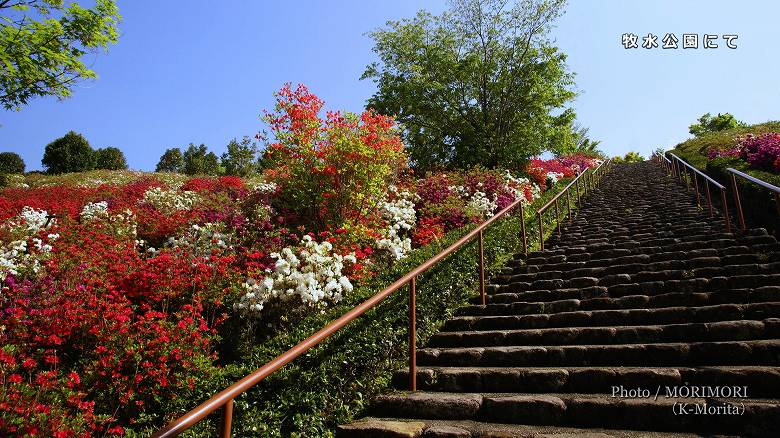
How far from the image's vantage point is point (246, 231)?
789 centimetres

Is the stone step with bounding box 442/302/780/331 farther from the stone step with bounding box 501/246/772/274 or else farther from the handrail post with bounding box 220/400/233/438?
the handrail post with bounding box 220/400/233/438

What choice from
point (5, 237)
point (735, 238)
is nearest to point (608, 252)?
point (735, 238)

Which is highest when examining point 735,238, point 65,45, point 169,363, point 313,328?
point 65,45

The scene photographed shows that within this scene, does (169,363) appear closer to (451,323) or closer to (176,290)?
(176,290)

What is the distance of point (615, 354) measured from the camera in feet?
11.9

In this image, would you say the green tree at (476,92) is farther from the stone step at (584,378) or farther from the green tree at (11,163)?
the green tree at (11,163)

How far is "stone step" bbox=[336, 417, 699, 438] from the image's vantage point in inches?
107

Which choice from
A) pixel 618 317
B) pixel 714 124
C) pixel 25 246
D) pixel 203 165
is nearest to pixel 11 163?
pixel 203 165

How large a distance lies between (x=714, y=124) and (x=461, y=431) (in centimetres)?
4162

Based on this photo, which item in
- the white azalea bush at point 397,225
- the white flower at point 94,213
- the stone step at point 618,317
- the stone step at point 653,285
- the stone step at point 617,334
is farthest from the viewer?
the white flower at point 94,213

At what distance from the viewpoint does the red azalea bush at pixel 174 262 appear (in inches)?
154

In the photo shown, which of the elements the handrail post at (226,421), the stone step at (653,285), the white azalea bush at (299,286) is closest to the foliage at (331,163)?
the white azalea bush at (299,286)

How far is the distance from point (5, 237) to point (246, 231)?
4.26 metres

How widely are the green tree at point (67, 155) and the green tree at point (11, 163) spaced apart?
155 cm
